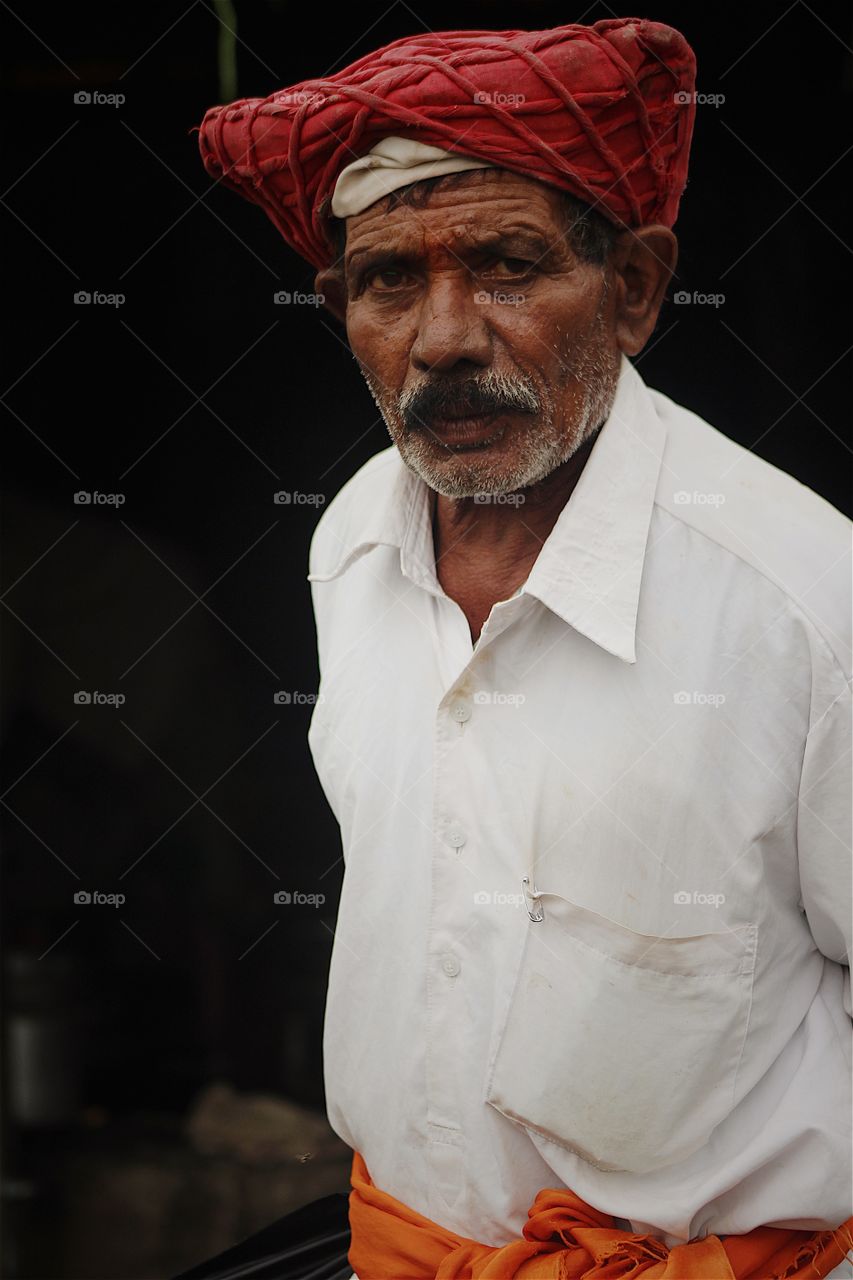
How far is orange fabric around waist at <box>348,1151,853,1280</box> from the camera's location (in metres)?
1.79

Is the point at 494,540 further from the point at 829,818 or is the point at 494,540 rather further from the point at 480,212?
the point at 829,818

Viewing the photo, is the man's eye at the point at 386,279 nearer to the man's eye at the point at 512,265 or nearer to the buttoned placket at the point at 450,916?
the man's eye at the point at 512,265

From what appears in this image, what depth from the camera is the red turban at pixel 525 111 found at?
1757mm

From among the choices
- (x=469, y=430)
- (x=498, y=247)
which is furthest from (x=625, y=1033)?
(x=498, y=247)

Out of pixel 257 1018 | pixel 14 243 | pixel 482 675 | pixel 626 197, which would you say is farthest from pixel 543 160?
pixel 257 1018

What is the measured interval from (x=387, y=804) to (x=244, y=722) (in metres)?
1.12

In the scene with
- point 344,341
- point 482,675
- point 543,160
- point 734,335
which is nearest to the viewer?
point 543,160

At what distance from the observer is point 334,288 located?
6.92ft

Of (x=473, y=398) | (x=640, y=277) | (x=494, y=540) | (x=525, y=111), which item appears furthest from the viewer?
(x=494, y=540)

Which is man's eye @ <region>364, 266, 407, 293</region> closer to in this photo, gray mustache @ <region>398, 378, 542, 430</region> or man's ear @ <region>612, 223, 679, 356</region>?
gray mustache @ <region>398, 378, 542, 430</region>

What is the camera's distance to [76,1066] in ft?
10.3

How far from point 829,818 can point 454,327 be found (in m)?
0.84

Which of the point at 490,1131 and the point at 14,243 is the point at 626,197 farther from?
the point at 14,243

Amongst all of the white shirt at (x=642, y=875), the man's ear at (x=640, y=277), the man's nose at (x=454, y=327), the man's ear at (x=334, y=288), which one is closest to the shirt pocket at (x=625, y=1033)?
the white shirt at (x=642, y=875)
